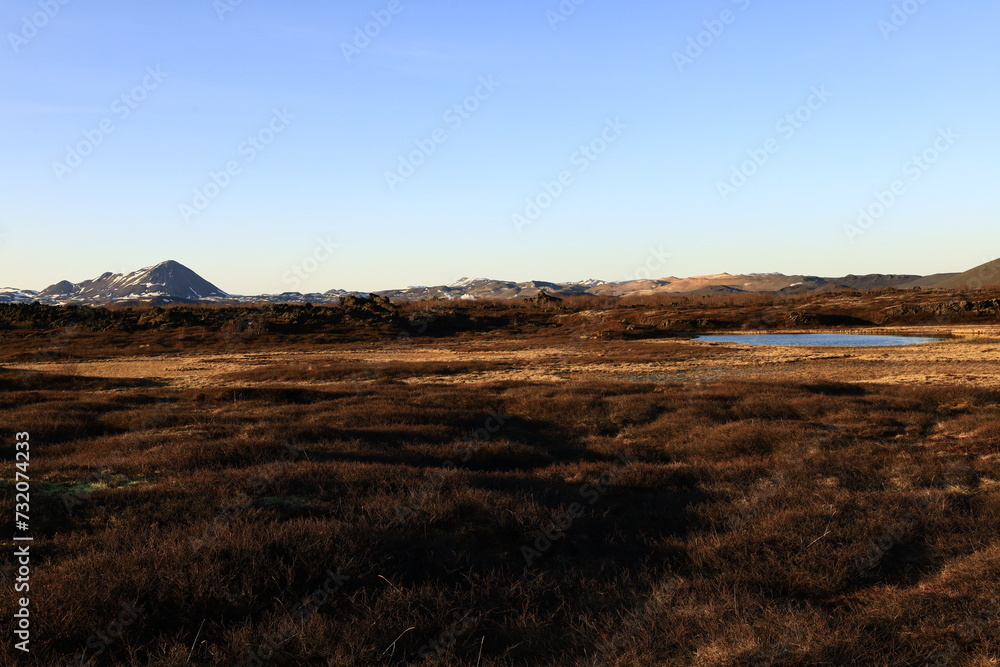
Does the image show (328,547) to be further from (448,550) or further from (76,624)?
(76,624)

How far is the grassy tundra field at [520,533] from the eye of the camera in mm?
5102

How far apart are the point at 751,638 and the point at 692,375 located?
109 feet

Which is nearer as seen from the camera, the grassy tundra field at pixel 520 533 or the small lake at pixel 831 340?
the grassy tundra field at pixel 520 533

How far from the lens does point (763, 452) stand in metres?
14.2

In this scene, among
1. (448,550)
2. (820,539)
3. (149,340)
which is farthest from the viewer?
(149,340)

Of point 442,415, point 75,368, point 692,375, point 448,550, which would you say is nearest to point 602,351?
point 692,375

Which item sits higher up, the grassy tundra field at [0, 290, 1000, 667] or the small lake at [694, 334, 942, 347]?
the grassy tundra field at [0, 290, 1000, 667]

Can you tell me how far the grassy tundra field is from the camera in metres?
5.10

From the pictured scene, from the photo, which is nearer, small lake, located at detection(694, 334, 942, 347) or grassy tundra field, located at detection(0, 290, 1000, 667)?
→ grassy tundra field, located at detection(0, 290, 1000, 667)

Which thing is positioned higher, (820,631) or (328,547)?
(328,547)

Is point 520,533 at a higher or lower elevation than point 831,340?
higher

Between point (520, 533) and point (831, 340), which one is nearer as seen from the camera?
point (520, 533)

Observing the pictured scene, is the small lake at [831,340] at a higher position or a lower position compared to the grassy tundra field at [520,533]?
lower

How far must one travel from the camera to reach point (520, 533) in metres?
7.85
